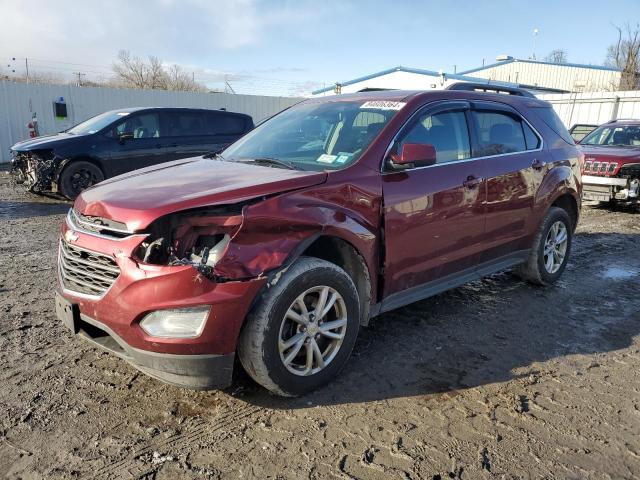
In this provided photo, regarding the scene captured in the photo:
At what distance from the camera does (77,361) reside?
3.44m

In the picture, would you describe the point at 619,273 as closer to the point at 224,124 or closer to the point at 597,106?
the point at 224,124

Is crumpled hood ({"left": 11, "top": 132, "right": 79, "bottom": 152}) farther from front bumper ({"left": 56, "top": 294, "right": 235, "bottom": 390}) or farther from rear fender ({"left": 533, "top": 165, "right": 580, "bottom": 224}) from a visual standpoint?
rear fender ({"left": 533, "top": 165, "right": 580, "bottom": 224})

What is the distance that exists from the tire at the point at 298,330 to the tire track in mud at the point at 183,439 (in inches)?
9.1

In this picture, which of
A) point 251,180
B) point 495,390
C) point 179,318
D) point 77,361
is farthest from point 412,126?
point 77,361

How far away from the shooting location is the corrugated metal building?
39094 mm

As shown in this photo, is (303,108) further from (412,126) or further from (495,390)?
(495,390)

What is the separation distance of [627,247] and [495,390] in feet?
16.3

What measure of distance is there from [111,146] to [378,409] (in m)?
8.27

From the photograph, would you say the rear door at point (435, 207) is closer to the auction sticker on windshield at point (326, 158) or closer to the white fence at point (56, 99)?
the auction sticker on windshield at point (326, 158)

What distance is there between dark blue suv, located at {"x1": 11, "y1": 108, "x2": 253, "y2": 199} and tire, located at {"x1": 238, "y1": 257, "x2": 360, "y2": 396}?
6835mm

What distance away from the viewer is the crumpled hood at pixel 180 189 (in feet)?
8.86

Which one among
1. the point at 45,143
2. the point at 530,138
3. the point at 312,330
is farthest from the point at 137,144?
the point at 312,330

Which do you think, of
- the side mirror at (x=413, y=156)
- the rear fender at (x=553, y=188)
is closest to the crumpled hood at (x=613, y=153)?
the rear fender at (x=553, y=188)

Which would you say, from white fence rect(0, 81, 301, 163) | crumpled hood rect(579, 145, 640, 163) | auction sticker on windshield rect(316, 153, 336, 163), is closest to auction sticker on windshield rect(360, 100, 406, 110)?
auction sticker on windshield rect(316, 153, 336, 163)
